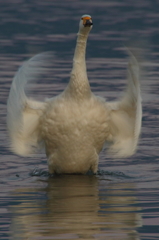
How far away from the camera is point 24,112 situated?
1370 centimetres

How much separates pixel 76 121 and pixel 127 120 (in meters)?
1.02

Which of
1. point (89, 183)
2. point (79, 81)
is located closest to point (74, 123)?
point (79, 81)

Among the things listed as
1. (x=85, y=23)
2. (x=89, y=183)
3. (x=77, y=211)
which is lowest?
(x=89, y=183)

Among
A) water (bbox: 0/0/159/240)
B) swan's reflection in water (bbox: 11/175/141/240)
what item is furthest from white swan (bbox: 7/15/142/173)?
swan's reflection in water (bbox: 11/175/141/240)

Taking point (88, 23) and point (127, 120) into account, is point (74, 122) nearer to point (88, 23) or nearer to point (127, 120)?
point (127, 120)

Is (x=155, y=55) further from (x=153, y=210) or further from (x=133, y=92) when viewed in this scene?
(x=153, y=210)

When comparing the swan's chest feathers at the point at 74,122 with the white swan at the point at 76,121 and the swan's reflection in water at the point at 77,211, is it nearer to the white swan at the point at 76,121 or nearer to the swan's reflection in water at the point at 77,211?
the white swan at the point at 76,121

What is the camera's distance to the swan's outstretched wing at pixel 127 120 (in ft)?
43.1

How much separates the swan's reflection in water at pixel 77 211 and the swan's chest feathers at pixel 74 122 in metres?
0.68

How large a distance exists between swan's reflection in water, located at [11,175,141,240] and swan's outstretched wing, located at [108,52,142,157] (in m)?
0.70

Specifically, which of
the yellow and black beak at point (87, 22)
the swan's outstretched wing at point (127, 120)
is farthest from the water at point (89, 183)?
the yellow and black beak at point (87, 22)

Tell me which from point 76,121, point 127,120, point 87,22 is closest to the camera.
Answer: point 76,121

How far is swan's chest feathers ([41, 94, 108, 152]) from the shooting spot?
13.4m

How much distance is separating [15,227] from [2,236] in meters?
0.46
